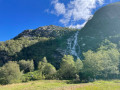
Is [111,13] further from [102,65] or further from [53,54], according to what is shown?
[102,65]

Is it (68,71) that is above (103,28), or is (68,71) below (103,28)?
below

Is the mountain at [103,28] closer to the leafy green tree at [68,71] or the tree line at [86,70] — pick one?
the tree line at [86,70]

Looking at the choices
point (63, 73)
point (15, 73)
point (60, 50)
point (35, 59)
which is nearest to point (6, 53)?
point (35, 59)

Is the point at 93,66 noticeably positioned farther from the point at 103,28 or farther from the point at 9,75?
the point at 103,28

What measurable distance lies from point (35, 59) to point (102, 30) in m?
95.0

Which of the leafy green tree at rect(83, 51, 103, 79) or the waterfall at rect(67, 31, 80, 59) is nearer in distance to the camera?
the leafy green tree at rect(83, 51, 103, 79)

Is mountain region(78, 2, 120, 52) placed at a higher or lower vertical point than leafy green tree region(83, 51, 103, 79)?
higher

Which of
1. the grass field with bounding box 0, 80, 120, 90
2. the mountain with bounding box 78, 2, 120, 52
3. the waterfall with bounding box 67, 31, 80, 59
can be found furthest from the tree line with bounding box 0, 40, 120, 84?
the mountain with bounding box 78, 2, 120, 52

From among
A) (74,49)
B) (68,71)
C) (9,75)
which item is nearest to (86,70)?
(68,71)

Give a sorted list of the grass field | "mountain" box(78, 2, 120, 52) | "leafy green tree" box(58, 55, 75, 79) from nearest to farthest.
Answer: the grass field
"leafy green tree" box(58, 55, 75, 79)
"mountain" box(78, 2, 120, 52)

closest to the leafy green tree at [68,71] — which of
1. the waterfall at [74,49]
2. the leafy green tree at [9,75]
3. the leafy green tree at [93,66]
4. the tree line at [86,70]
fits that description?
the tree line at [86,70]

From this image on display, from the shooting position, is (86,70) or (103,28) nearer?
(86,70)

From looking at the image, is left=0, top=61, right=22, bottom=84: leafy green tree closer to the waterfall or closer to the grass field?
the grass field

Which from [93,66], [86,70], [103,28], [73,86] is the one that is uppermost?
[103,28]
